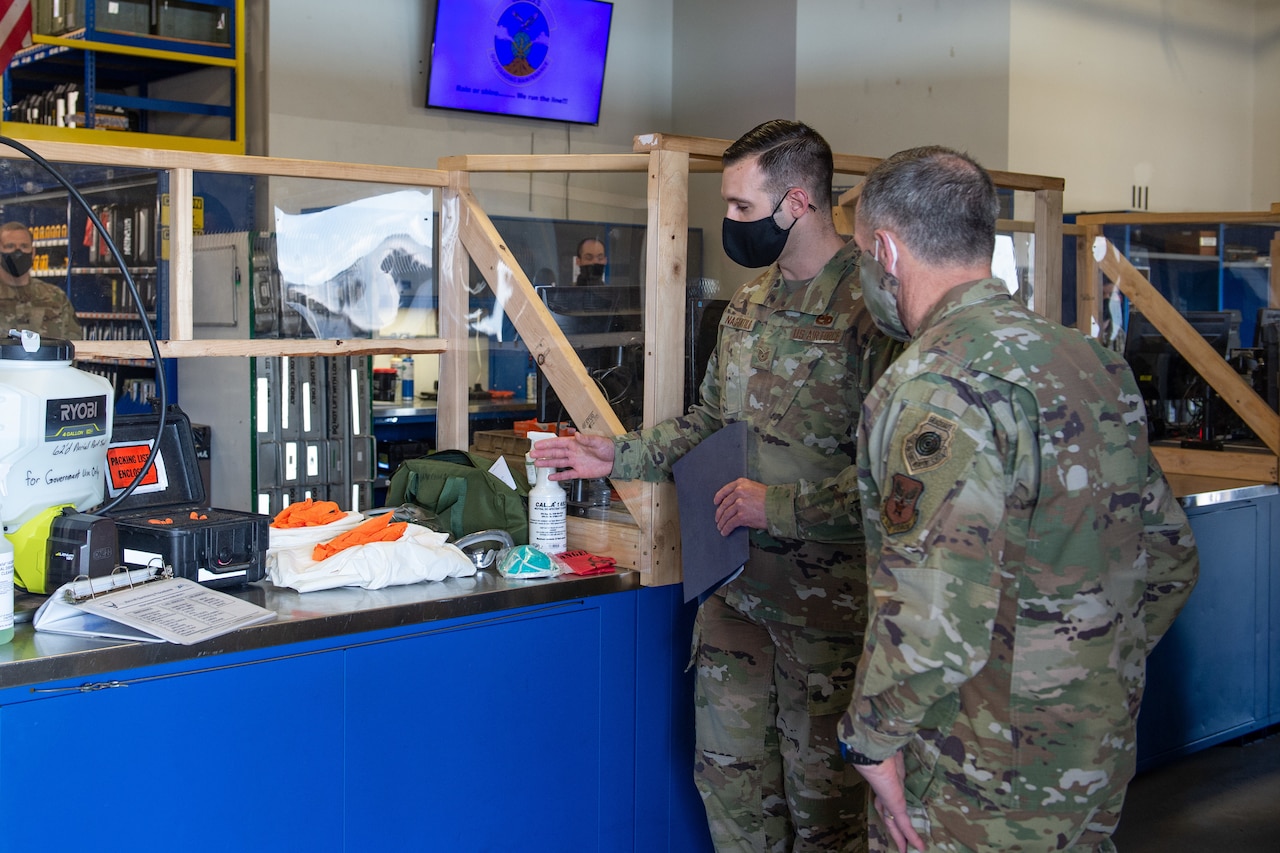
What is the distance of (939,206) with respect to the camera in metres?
1.59

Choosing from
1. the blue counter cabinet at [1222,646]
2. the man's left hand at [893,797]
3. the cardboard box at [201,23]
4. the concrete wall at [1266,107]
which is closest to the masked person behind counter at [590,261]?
the man's left hand at [893,797]

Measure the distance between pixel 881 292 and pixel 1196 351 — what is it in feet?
9.44

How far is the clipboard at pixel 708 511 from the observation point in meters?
2.24

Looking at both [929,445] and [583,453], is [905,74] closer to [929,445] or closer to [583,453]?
[583,453]

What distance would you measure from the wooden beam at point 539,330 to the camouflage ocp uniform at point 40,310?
892mm

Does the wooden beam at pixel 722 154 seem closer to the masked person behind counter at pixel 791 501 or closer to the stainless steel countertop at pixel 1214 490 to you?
the masked person behind counter at pixel 791 501

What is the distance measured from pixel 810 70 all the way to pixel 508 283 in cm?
451

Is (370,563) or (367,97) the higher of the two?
(367,97)

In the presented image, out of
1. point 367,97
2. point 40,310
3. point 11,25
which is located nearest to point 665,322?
point 40,310

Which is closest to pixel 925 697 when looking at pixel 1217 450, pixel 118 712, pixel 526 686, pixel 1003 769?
pixel 1003 769

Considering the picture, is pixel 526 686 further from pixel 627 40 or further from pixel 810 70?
pixel 627 40

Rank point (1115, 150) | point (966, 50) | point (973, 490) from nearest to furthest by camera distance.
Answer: point (973, 490) → point (966, 50) → point (1115, 150)

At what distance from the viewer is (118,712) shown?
1.78 m

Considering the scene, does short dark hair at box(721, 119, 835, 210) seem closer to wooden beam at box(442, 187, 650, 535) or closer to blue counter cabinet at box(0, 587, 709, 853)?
wooden beam at box(442, 187, 650, 535)
